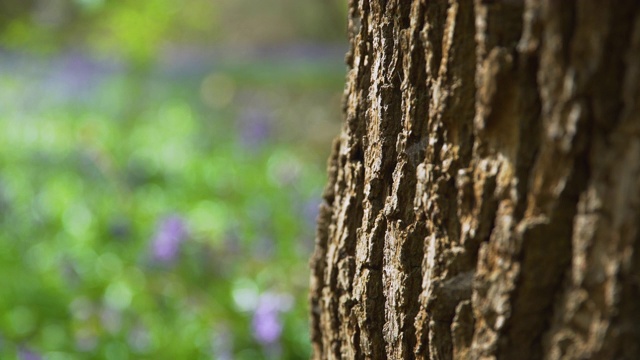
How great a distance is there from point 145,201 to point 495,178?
193 inches

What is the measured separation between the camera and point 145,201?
5.64 m

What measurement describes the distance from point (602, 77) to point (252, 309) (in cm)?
297

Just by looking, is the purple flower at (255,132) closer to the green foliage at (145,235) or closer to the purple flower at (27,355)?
the green foliage at (145,235)

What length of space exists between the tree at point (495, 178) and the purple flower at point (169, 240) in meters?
2.68

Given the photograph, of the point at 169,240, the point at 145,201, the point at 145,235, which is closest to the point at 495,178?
the point at 169,240

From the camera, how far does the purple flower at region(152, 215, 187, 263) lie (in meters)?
3.89

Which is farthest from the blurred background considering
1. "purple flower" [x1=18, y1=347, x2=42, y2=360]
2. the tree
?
the tree

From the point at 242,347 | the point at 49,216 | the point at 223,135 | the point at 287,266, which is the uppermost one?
the point at 223,135

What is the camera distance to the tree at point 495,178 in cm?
83

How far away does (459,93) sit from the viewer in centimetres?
100

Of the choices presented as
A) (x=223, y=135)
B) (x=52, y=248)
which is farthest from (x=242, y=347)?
(x=223, y=135)

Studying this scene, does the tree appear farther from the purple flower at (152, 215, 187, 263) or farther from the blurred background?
the purple flower at (152, 215, 187, 263)

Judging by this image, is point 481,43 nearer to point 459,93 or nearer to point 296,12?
point 459,93

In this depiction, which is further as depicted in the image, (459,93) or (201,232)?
(201,232)
